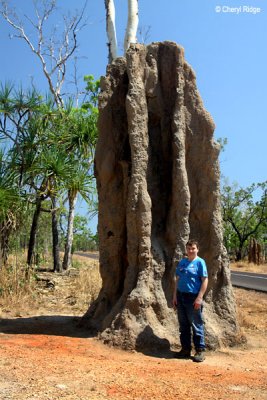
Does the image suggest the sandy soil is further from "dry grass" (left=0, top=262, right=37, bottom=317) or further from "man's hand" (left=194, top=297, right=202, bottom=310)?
"dry grass" (left=0, top=262, right=37, bottom=317)

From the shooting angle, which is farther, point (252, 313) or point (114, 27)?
point (114, 27)

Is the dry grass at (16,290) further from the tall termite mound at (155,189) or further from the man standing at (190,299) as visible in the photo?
the man standing at (190,299)

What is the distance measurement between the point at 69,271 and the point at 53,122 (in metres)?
3.95

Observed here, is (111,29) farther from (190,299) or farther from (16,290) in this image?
(190,299)

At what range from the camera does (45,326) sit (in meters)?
6.75

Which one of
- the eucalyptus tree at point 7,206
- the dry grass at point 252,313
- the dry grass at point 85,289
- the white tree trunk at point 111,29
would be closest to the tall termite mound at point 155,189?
the dry grass at point 252,313

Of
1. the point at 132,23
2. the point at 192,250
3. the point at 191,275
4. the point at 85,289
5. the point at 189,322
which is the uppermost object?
the point at 132,23

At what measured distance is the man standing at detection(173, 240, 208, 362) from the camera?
18.0 feet

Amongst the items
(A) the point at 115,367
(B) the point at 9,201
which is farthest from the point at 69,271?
Answer: (A) the point at 115,367

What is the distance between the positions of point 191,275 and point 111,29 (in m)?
11.7

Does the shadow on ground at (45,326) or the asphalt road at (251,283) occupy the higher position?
the asphalt road at (251,283)

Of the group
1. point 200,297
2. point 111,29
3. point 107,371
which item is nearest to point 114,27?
point 111,29

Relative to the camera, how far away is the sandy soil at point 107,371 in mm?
3893

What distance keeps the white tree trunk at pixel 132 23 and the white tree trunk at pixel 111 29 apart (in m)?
0.67
